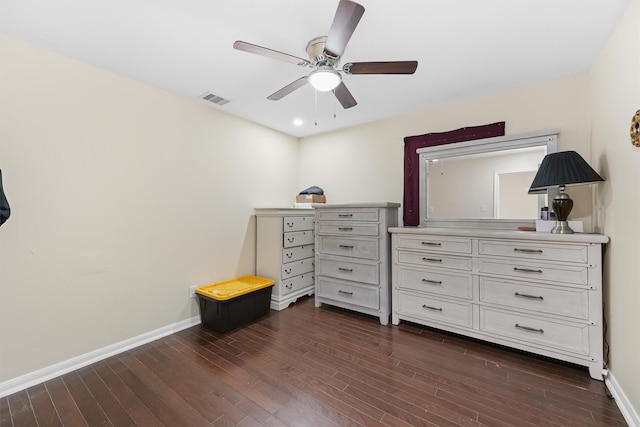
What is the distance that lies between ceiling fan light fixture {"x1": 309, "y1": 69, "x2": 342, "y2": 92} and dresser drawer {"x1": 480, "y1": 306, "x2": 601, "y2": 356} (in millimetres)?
2117

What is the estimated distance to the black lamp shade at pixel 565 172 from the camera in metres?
1.82

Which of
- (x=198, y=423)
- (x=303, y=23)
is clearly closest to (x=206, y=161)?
(x=303, y=23)

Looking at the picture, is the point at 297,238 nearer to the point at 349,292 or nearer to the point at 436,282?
the point at 349,292

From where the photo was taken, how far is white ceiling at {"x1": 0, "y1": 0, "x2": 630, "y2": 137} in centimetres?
152

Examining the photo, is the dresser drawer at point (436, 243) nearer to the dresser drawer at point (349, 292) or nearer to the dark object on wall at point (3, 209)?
the dresser drawer at point (349, 292)

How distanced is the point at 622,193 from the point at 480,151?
4.15 feet

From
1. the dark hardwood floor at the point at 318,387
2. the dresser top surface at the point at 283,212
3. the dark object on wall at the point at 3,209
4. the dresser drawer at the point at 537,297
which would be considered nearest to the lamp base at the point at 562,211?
the dresser drawer at the point at 537,297

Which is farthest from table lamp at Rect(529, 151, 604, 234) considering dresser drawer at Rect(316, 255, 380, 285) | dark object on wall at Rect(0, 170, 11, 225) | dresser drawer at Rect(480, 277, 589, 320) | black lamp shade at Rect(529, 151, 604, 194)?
dark object on wall at Rect(0, 170, 11, 225)

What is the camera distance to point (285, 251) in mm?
3164

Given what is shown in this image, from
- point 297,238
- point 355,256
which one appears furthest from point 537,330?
point 297,238

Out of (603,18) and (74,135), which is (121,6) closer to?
(74,135)

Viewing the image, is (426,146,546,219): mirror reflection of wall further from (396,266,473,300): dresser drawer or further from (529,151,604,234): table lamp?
(396,266,473,300): dresser drawer

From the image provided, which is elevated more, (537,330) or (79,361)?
(537,330)

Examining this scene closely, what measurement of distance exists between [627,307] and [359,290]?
1905mm
